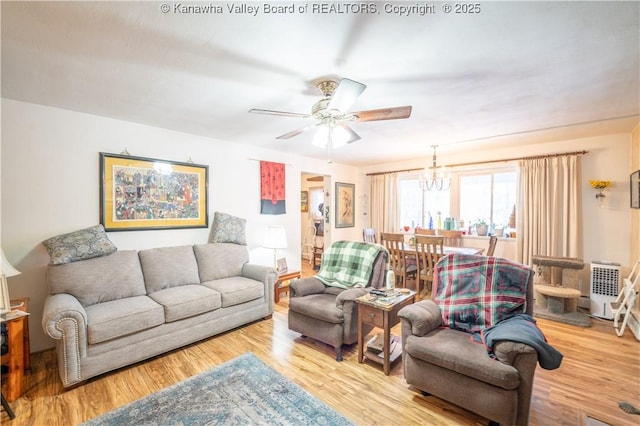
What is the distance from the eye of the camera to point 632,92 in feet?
7.86

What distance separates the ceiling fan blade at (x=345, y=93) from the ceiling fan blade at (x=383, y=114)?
0.22 meters

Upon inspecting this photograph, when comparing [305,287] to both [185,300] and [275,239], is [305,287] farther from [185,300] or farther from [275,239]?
[275,239]

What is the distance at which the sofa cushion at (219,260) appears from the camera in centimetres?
340

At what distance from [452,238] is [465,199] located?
32.7 inches

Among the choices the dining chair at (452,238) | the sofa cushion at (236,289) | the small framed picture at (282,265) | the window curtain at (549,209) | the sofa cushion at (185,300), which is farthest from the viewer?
the dining chair at (452,238)

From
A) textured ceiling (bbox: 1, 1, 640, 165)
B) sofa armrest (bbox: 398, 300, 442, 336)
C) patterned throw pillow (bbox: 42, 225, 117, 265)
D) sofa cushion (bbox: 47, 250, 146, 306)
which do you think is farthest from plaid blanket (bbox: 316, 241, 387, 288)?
patterned throw pillow (bbox: 42, 225, 117, 265)

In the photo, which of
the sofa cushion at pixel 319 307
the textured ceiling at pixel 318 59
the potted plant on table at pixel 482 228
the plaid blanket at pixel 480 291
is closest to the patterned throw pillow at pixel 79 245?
the textured ceiling at pixel 318 59

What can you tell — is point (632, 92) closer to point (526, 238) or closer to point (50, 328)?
point (526, 238)

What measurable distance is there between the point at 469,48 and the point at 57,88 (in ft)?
10.3

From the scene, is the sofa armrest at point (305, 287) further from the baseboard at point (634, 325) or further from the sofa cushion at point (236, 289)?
the baseboard at point (634, 325)

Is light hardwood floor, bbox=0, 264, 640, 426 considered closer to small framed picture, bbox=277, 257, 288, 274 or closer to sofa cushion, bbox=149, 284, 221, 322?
sofa cushion, bbox=149, 284, 221, 322

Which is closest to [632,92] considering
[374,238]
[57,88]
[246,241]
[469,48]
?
[469,48]

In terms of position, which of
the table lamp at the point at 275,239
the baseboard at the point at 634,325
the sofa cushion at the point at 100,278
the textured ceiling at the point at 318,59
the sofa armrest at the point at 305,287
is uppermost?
the textured ceiling at the point at 318,59

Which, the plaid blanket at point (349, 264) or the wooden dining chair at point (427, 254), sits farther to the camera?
the wooden dining chair at point (427, 254)
